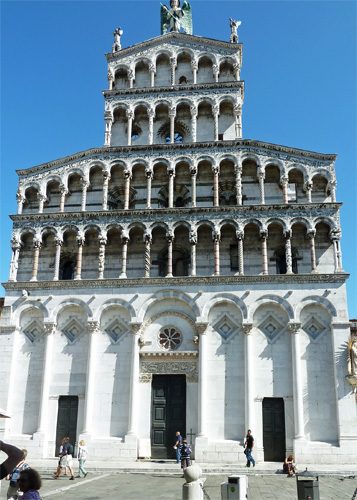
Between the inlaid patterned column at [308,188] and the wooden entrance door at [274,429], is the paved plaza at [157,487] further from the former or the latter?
the inlaid patterned column at [308,188]

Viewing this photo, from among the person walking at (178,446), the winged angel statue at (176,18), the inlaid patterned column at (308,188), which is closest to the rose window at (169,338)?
the person walking at (178,446)

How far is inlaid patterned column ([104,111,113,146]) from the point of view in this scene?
1237 inches

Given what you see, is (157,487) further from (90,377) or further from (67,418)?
(67,418)

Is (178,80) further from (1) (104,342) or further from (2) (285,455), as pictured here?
(2) (285,455)

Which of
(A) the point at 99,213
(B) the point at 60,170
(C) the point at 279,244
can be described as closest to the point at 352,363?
(C) the point at 279,244

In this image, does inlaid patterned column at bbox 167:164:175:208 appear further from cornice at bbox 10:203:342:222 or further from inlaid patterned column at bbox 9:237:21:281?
inlaid patterned column at bbox 9:237:21:281

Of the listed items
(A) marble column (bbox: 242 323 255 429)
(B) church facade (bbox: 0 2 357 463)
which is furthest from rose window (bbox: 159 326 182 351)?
(A) marble column (bbox: 242 323 255 429)

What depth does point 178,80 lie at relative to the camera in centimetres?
3322

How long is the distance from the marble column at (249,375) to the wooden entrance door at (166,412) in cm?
313

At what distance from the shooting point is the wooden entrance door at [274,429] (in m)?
24.8

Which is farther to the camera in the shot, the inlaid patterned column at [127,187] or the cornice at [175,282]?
the inlaid patterned column at [127,187]

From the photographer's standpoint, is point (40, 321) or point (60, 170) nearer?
point (40, 321)

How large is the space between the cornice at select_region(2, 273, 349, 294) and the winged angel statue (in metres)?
19.2

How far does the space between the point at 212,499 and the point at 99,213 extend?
17.2 metres
